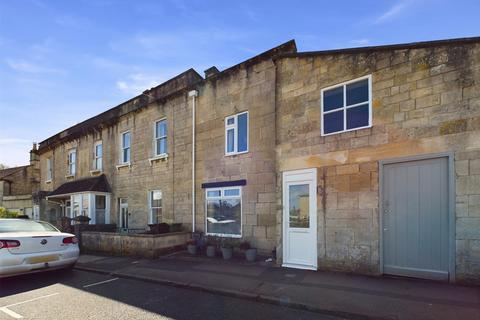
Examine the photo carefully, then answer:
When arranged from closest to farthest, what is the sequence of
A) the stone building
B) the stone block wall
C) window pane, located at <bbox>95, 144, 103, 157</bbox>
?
the stone block wall → window pane, located at <bbox>95, 144, 103, 157</bbox> → the stone building

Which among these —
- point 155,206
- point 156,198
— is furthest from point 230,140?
point 155,206

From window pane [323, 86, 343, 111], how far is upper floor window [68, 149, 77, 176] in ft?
53.5

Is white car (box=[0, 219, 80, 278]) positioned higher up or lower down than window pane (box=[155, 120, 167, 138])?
lower down

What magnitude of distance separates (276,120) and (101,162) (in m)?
11.7

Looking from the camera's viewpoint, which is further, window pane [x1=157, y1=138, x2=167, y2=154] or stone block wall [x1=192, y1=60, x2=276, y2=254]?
window pane [x1=157, y1=138, x2=167, y2=154]

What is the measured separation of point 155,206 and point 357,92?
943 centimetres

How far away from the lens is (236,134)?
10.8 metres

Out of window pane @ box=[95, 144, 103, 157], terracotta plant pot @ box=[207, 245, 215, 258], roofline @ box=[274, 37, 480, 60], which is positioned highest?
roofline @ box=[274, 37, 480, 60]

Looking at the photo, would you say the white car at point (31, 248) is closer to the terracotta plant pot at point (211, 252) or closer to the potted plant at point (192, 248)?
the potted plant at point (192, 248)

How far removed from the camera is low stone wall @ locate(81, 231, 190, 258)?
34.2ft

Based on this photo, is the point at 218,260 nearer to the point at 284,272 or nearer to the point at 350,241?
the point at 284,272

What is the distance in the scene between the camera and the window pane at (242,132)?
10.5m

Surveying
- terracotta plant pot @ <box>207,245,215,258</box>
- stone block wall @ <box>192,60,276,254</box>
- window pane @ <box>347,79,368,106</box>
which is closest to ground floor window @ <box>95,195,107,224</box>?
stone block wall @ <box>192,60,276,254</box>

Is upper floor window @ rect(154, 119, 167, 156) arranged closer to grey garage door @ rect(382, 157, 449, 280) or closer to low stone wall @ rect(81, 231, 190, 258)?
low stone wall @ rect(81, 231, 190, 258)
